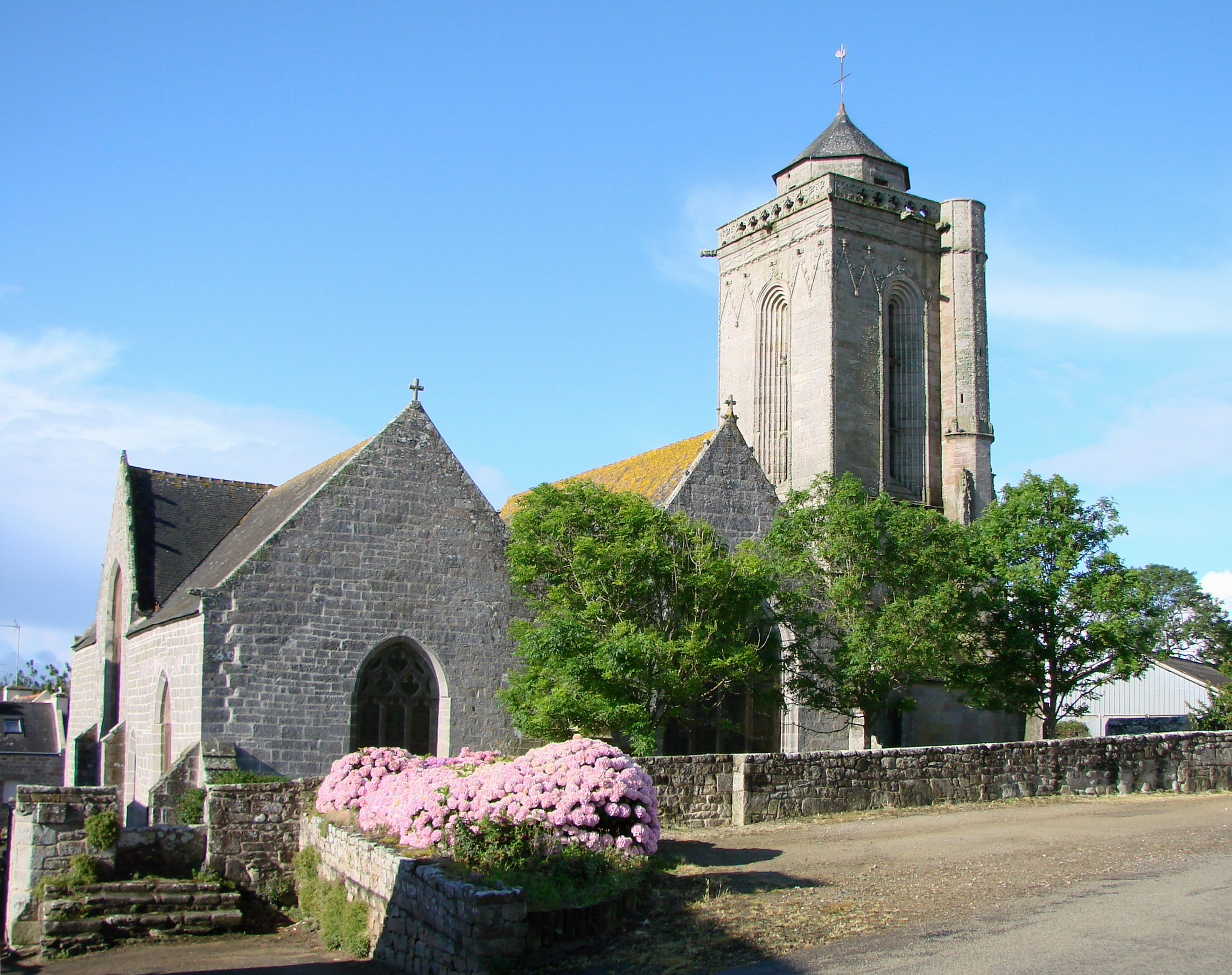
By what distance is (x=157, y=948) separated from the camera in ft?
41.8

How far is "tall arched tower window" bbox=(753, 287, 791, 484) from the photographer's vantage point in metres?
36.2

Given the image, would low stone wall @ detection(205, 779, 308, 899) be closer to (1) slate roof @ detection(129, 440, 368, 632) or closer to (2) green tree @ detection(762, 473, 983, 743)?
(1) slate roof @ detection(129, 440, 368, 632)

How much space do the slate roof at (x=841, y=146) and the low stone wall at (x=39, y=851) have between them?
3118cm

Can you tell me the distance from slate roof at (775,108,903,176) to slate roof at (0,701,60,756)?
114 ft

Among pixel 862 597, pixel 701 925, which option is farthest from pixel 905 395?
pixel 701 925

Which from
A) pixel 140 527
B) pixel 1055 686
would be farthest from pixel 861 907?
pixel 140 527

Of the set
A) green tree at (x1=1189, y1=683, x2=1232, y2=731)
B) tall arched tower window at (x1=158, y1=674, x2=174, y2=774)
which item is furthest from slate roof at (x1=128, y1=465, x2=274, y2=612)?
green tree at (x1=1189, y1=683, x2=1232, y2=731)

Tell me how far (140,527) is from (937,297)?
26680 mm

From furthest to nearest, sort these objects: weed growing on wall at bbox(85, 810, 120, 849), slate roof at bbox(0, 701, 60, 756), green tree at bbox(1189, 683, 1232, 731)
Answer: slate roof at bbox(0, 701, 60, 756), green tree at bbox(1189, 683, 1232, 731), weed growing on wall at bbox(85, 810, 120, 849)

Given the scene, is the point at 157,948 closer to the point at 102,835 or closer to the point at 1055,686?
the point at 102,835

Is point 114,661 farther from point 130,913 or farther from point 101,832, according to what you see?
point 130,913

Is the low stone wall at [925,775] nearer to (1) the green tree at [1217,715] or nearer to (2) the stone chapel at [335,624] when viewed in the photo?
(2) the stone chapel at [335,624]

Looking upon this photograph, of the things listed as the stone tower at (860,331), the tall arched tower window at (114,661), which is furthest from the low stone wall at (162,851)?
the stone tower at (860,331)

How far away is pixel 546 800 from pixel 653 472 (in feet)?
40.4
